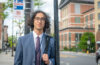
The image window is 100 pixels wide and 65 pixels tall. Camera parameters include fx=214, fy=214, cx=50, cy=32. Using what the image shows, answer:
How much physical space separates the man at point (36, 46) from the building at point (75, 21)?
63.4 m

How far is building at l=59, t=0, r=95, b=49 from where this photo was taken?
6951cm

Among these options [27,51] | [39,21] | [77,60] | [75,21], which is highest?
[75,21]

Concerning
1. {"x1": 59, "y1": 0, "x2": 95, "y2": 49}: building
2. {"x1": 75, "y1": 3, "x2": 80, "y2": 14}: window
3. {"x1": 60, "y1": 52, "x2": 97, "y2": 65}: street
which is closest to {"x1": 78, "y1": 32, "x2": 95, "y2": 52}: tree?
{"x1": 59, "y1": 0, "x2": 95, "y2": 49}: building

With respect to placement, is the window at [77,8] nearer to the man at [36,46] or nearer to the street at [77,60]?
the street at [77,60]

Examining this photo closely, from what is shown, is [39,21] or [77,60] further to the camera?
[77,60]

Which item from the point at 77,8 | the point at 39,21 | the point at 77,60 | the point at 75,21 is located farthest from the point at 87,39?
the point at 39,21

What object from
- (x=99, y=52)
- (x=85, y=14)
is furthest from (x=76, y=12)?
(x=99, y=52)

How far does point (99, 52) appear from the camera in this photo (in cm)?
1538

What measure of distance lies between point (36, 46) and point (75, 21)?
Result: 238 feet

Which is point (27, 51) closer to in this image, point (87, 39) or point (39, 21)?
point (39, 21)

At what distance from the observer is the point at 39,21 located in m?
2.69

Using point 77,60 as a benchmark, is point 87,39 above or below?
above

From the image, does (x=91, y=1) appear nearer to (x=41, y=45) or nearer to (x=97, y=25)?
(x=97, y=25)

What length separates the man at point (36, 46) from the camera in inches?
101
